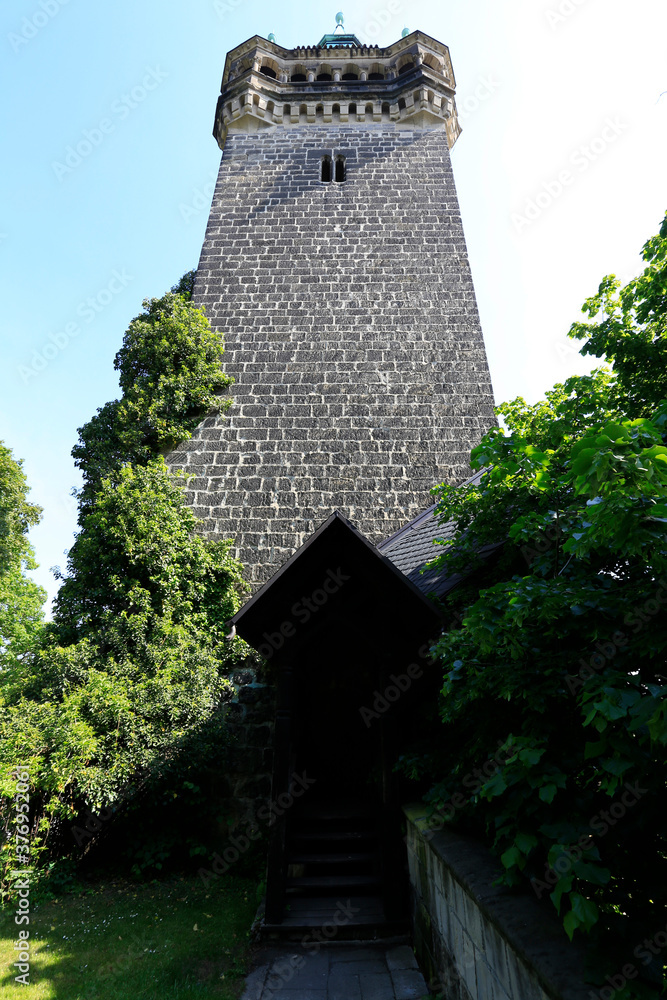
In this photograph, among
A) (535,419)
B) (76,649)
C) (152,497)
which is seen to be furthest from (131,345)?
(535,419)

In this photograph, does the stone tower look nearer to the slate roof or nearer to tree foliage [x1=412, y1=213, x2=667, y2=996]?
the slate roof

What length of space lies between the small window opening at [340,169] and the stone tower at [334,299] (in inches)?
1.9

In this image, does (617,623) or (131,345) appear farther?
(131,345)

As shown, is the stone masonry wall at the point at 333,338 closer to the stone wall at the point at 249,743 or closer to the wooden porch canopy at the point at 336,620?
the stone wall at the point at 249,743

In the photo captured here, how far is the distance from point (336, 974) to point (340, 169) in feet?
46.4

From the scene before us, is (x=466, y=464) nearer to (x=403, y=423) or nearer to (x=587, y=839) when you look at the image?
(x=403, y=423)

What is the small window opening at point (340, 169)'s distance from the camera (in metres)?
12.4

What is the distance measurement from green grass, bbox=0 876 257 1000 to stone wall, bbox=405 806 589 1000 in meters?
1.49

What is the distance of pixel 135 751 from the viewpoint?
18.2 feet

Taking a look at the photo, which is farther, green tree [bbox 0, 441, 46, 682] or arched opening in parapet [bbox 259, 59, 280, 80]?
green tree [bbox 0, 441, 46, 682]

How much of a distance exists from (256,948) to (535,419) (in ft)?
16.4

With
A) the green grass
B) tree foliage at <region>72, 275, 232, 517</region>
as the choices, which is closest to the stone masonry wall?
tree foliage at <region>72, 275, 232, 517</region>

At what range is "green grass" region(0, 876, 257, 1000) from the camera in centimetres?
377

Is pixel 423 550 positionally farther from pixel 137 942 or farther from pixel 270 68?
pixel 270 68
